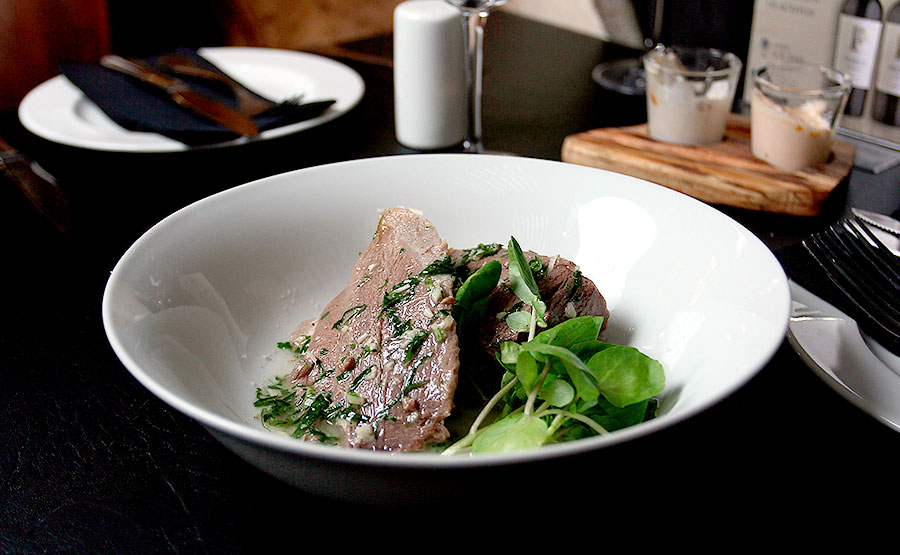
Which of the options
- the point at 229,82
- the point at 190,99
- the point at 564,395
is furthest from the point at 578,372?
the point at 229,82

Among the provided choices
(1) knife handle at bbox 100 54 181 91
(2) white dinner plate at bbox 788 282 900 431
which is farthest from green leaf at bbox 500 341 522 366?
(1) knife handle at bbox 100 54 181 91

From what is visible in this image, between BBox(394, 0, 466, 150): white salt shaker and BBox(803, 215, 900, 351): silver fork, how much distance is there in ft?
3.34

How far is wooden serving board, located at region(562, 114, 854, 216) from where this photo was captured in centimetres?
166

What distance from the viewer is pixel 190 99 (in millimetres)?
1929

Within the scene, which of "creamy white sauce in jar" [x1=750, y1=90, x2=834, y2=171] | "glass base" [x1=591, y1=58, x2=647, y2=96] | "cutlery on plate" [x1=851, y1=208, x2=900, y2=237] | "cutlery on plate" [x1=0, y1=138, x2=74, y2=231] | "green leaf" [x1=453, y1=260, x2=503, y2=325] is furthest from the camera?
"glass base" [x1=591, y1=58, x2=647, y2=96]

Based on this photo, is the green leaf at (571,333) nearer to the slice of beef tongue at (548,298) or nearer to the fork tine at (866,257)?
the slice of beef tongue at (548,298)

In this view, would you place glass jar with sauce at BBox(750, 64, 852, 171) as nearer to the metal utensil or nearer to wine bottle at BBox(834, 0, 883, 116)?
wine bottle at BBox(834, 0, 883, 116)

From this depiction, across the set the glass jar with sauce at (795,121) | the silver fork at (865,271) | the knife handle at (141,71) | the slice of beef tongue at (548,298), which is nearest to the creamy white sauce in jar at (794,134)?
the glass jar with sauce at (795,121)

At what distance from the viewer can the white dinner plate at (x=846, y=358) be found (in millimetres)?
940

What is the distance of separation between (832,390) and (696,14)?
1.96 metres

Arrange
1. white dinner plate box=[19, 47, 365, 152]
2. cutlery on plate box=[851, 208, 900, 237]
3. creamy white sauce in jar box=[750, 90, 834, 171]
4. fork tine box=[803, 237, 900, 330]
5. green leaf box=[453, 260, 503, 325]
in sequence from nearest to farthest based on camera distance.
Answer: green leaf box=[453, 260, 503, 325], fork tine box=[803, 237, 900, 330], cutlery on plate box=[851, 208, 900, 237], creamy white sauce in jar box=[750, 90, 834, 171], white dinner plate box=[19, 47, 365, 152]

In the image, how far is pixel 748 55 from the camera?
98.7 inches

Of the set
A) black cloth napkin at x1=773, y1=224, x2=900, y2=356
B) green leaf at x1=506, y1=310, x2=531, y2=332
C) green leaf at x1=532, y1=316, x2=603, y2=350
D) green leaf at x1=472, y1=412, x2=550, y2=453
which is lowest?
black cloth napkin at x1=773, y1=224, x2=900, y2=356

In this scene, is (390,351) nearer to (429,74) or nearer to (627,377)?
(627,377)
